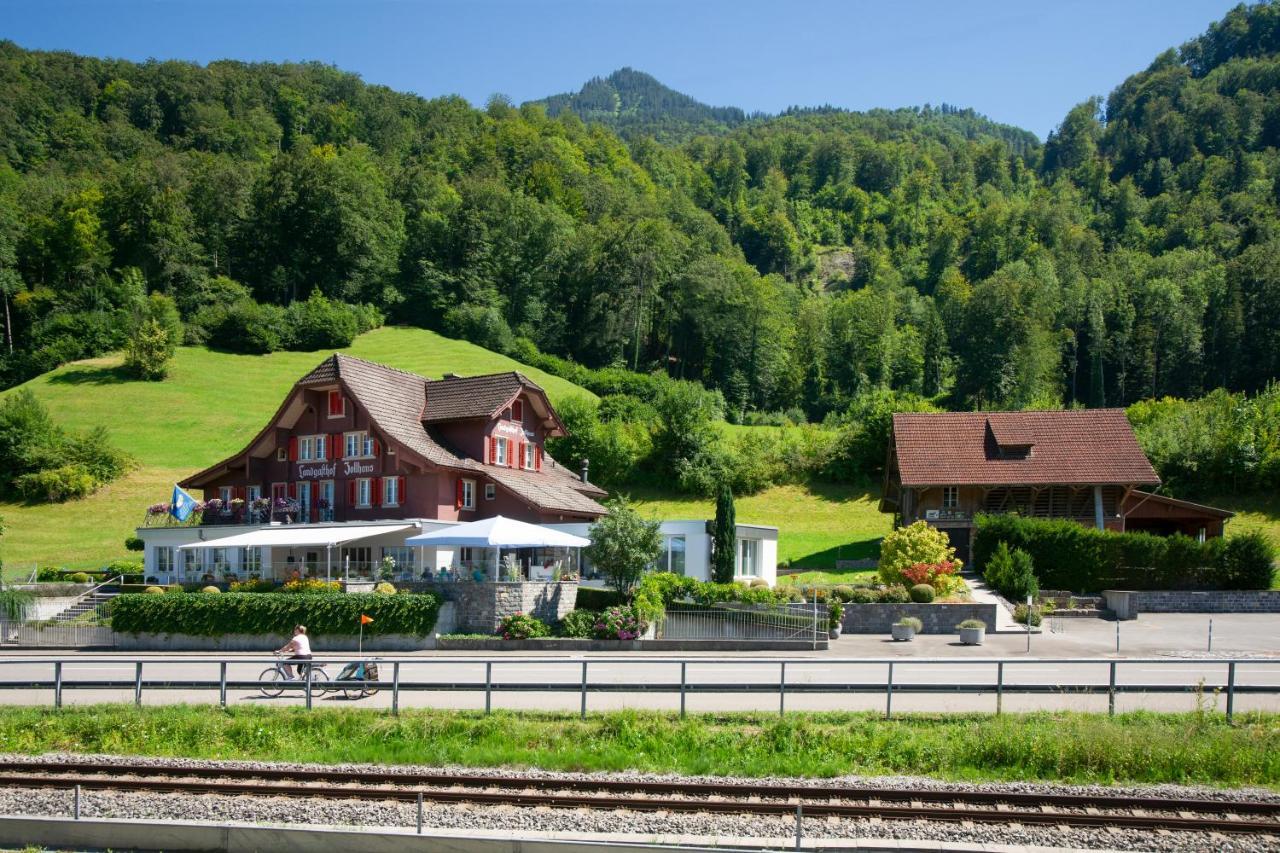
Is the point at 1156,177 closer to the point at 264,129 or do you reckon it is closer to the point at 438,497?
the point at 264,129

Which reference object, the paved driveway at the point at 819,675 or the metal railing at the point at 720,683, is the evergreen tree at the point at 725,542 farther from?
the metal railing at the point at 720,683

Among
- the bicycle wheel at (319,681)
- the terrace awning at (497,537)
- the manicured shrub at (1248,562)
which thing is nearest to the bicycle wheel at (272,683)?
the bicycle wheel at (319,681)

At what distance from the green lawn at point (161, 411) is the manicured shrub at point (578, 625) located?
2554cm

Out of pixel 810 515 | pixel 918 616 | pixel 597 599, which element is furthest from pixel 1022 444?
pixel 597 599

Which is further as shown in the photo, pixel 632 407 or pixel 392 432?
pixel 632 407

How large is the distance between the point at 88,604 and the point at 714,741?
100 ft

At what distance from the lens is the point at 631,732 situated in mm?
16625

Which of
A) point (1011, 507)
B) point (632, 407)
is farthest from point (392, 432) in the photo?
point (632, 407)

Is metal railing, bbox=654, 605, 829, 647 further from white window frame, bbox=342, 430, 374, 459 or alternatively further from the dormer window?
the dormer window

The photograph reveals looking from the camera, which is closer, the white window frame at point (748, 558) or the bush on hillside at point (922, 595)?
the bush on hillside at point (922, 595)

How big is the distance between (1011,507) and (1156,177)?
145 m

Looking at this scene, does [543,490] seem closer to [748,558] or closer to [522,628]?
[748,558]

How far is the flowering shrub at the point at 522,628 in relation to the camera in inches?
1217

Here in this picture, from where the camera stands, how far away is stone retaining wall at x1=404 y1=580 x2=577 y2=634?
3197 cm
